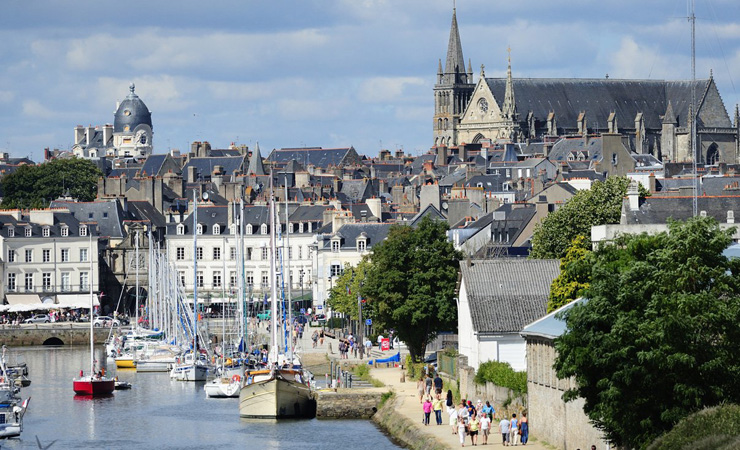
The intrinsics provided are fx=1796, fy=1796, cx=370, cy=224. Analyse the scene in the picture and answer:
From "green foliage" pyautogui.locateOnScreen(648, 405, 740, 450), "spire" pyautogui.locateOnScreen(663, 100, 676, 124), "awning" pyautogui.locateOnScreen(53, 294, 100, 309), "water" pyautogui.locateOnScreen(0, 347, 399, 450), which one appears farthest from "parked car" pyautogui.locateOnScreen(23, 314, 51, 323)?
"spire" pyautogui.locateOnScreen(663, 100, 676, 124)

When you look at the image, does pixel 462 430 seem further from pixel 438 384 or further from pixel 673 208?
pixel 673 208

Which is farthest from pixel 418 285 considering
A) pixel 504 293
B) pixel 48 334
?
pixel 48 334

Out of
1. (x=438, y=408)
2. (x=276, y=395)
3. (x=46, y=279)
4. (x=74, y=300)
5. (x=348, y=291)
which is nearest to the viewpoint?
(x=438, y=408)

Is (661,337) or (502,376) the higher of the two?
(661,337)

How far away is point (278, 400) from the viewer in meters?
51.1

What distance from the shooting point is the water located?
46.3 m

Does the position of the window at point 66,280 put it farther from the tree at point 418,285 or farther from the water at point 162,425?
the tree at point 418,285

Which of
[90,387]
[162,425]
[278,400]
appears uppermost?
[278,400]

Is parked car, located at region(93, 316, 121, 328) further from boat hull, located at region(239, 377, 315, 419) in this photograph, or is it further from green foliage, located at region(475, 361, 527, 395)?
green foliage, located at region(475, 361, 527, 395)

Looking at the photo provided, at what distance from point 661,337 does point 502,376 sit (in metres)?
12.4

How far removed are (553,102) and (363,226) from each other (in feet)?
288

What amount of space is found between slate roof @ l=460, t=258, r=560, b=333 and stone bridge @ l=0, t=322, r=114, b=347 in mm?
48210

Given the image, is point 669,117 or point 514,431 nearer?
point 514,431

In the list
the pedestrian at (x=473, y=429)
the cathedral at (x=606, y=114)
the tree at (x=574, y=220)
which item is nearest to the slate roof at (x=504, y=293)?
the pedestrian at (x=473, y=429)
